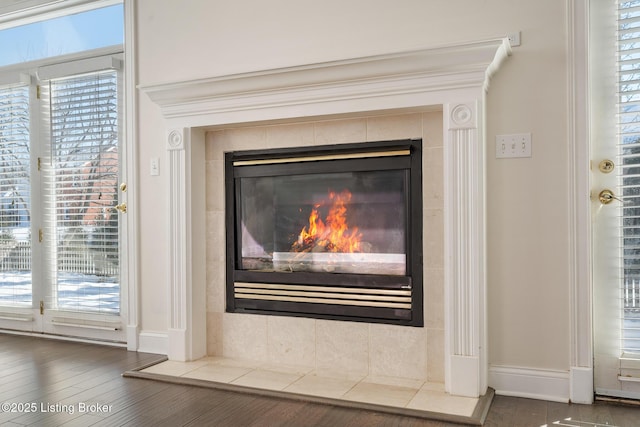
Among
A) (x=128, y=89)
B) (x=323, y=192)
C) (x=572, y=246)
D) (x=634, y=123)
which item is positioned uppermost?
(x=128, y=89)

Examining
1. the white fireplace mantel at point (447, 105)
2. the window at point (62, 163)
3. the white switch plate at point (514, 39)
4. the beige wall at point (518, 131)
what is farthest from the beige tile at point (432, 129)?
the window at point (62, 163)

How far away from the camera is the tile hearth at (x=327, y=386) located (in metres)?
2.42

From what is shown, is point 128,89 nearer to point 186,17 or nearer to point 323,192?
point 186,17

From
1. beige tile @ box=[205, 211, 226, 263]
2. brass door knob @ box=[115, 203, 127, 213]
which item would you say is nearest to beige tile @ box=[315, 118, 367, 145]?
beige tile @ box=[205, 211, 226, 263]

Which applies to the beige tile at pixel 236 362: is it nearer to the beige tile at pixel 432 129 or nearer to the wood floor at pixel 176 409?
the wood floor at pixel 176 409

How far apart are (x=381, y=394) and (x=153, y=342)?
166 centimetres

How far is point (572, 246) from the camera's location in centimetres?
252

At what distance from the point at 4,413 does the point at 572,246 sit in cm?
273

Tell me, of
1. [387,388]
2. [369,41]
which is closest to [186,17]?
[369,41]

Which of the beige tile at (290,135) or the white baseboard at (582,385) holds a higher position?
the beige tile at (290,135)

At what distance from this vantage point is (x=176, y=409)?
2.47 meters

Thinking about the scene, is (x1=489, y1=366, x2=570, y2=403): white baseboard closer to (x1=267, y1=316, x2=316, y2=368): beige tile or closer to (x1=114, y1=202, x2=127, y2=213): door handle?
(x1=267, y1=316, x2=316, y2=368): beige tile

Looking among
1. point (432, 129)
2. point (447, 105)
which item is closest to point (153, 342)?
point (432, 129)

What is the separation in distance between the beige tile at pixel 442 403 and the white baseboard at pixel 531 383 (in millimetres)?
223
